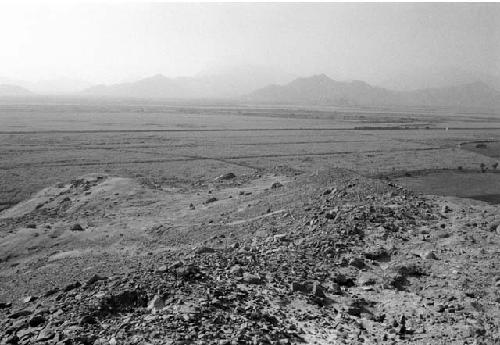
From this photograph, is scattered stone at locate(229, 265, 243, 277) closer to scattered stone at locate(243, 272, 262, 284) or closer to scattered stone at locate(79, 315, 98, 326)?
scattered stone at locate(243, 272, 262, 284)

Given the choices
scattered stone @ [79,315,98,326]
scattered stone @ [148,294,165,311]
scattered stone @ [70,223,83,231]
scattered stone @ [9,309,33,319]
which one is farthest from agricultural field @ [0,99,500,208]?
scattered stone @ [79,315,98,326]

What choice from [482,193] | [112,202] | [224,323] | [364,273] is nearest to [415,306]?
[364,273]

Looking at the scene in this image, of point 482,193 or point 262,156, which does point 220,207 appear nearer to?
point 482,193

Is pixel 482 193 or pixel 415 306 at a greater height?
pixel 415 306

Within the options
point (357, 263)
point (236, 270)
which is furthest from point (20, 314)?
point (357, 263)

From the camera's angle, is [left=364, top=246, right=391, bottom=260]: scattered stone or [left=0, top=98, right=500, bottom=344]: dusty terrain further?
[left=364, top=246, right=391, bottom=260]: scattered stone

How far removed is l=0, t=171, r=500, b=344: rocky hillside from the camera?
19.0ft

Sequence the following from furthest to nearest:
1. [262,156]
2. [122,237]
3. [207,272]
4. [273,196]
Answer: [262,156] < [273,196] < [122,237] < [207,272]

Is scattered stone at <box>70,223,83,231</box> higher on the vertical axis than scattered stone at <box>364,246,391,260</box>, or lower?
lower

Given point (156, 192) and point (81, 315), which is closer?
point (81, 315)

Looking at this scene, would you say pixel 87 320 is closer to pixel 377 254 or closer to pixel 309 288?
pixel 309 288

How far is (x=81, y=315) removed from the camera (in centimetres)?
598

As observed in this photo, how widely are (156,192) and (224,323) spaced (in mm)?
13784

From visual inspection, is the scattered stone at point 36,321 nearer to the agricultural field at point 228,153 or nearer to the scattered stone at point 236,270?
the scattered stone at point 236,270
